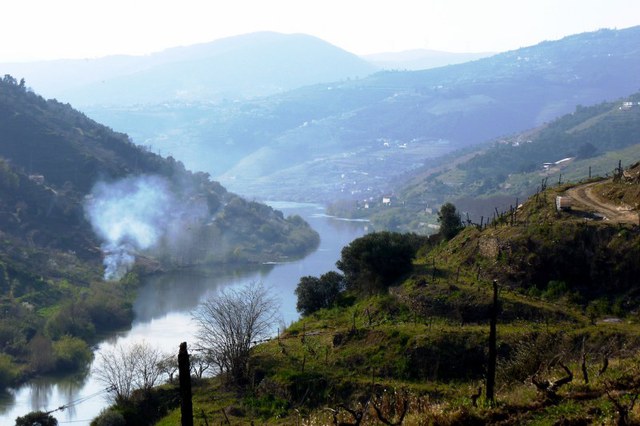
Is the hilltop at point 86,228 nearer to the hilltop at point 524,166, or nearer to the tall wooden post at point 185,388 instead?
the hilltop at point 524,166

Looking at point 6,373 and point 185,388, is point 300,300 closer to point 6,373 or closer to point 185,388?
point 6,373

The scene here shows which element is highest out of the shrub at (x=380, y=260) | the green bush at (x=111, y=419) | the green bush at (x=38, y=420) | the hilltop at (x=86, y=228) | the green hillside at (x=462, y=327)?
the hilltop at (x=86, y=228)

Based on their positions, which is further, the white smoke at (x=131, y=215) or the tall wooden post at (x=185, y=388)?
the white smoke at (x=131, y=215)

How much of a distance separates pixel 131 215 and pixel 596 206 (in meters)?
93.6

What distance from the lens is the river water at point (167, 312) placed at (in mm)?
50781

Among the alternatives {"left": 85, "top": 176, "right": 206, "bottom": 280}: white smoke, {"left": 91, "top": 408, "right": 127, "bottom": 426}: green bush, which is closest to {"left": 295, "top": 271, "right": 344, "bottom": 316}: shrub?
{"left": 91, "top": 408, "right": 127, "bottom": 426}: green bush

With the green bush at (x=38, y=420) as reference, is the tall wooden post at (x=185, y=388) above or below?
above

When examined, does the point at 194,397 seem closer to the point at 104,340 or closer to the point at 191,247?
the point at 104,340

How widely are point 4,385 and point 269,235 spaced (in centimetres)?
7066

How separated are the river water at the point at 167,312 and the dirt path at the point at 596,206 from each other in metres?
25.6

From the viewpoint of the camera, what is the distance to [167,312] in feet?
257

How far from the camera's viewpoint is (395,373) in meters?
25.4

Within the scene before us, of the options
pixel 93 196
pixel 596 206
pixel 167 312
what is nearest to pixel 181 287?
pixel 167 312

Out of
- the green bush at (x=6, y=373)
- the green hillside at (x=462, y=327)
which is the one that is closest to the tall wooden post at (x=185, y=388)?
the green hillside at (x=462, y=327)
